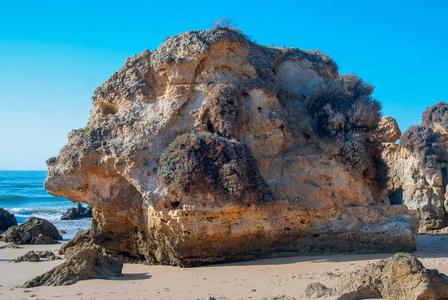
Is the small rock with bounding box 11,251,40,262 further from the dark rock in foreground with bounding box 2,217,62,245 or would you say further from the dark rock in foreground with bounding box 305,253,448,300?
the dark rock in foreground with bounding box 305,253,448,300

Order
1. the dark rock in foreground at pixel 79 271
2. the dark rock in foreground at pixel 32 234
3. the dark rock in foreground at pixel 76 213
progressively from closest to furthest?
the dark rock in foreground at pixel 79 271 < the dark rock in foreground at pixel 32 234 < the dark rock in foreground at pixel 76 213

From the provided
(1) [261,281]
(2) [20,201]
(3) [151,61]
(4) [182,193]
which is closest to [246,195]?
(4) [182,193]

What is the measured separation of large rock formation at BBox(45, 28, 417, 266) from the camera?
8.28 m

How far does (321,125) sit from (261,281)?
4.59 metres

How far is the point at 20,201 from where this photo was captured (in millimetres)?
36844

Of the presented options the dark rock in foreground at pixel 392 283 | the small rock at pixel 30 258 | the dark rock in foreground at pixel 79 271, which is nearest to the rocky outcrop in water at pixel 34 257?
the small rock at pixel 30 258

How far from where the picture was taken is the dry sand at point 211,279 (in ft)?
20.4

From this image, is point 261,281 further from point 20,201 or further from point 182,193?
point 20,201

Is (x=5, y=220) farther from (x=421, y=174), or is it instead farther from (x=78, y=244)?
(x=421, y=174)

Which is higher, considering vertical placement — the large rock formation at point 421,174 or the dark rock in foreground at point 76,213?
the large rock formation at point 421,174

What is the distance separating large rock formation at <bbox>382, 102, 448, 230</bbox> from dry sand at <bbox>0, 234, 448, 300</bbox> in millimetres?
6362

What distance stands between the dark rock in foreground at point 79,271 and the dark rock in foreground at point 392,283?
392 centimetres

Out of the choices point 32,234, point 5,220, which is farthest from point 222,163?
point 5,220

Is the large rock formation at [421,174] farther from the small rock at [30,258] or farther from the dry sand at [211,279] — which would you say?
the small rock at [30,258]
